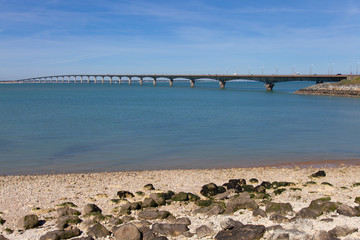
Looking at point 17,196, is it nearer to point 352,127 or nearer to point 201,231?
point 201,231

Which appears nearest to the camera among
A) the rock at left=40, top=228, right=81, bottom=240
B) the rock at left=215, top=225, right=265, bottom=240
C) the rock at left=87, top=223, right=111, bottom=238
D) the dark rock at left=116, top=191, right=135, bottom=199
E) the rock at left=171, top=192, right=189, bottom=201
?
the rock at left=215, top=225, right=265, bottom=240

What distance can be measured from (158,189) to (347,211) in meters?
7.14

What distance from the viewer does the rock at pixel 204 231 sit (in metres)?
10.1

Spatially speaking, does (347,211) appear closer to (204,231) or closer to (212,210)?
(212,210)

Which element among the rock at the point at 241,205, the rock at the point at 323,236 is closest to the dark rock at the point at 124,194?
the rock at the point at 241,205

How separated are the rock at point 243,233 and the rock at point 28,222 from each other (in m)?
5.40

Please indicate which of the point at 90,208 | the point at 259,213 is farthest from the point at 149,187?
the point at 259,213

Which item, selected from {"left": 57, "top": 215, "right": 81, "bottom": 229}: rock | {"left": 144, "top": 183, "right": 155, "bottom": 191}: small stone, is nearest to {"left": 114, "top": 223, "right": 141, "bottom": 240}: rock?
{"left": 57, "top": 215, "right": 81, "bottom": 229}: rock

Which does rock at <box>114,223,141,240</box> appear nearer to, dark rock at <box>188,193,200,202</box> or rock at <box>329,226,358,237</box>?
dark rock at <box>188,193,200,202</box>

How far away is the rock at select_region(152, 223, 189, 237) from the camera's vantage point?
10.2 m

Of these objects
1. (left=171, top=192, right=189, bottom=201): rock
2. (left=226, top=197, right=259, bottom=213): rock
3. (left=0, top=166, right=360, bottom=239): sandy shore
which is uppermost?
(left=226, top=197, right=259, bottom=213): rock

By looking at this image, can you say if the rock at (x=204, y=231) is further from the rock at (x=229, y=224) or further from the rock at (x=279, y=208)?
the rock at (x=279, y=208)

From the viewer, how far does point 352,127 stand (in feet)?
133

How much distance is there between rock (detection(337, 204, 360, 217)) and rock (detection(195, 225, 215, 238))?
4210 mm
